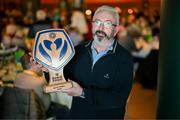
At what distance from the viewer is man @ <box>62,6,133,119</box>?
2.69 metres

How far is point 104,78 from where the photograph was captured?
2764mm

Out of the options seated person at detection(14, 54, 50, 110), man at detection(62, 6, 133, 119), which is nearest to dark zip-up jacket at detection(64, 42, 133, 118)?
man at detection(62, 6, 133, 119)

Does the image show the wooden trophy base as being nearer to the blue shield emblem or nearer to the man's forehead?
the blue shield emblem

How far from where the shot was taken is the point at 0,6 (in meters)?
12.9

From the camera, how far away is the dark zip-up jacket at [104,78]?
8.86ft

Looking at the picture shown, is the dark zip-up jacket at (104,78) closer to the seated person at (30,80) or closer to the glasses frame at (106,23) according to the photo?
the glasses frame at (106,23)

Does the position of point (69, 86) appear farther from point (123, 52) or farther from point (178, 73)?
point (178, 73)

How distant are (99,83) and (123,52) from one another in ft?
0.88

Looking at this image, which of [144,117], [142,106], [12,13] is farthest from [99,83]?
[12,13]

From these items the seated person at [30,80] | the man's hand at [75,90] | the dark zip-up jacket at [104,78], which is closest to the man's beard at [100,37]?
the dark zip-up jacket at [104,78]

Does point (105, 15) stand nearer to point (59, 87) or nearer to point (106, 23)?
point (106, 23)

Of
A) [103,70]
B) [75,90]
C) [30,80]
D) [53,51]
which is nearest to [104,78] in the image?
[103,70]

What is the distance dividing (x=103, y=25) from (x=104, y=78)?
361mm

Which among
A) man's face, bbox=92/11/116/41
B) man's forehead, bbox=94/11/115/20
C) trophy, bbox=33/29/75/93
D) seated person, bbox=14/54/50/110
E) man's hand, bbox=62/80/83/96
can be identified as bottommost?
seated person, bbox=14/54/50/110
